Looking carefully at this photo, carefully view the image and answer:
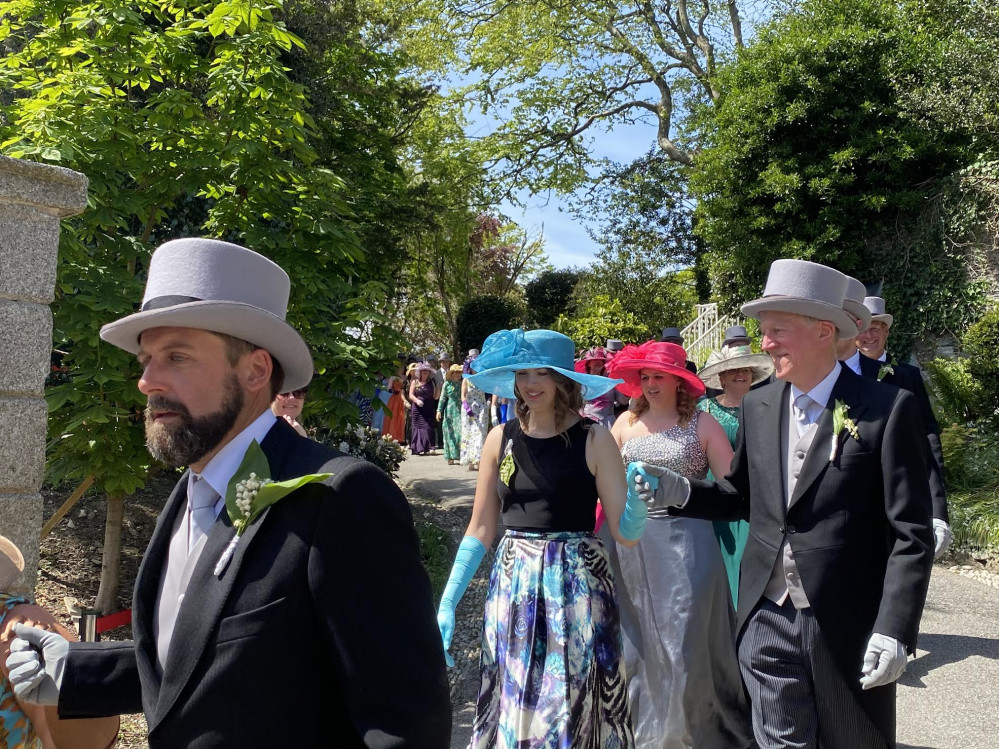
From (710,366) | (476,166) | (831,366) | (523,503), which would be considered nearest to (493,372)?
(523,503)

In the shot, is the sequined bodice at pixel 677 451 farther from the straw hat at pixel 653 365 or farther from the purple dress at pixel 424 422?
the purple dress at pixel 424 422

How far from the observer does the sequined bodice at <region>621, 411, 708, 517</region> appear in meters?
5.18

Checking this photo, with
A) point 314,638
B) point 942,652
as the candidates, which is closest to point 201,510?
point 314,638

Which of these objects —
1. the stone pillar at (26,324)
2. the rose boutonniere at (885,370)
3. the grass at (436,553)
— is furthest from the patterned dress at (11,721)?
the grass at (436,553)

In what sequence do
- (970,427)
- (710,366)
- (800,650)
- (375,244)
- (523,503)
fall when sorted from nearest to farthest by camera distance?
(800,650), (523,503), (710,366), (970,427), (375,244)

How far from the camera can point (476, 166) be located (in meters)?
20.8

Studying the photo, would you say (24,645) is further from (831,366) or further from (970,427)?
(970,427)

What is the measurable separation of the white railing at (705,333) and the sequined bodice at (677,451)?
42.4ft

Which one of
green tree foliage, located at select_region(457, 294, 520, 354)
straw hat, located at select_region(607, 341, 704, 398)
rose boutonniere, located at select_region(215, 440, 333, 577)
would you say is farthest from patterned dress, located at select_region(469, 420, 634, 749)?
green tree foliage, located at select_region(457, 294, 520, 354)

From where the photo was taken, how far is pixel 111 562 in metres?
6.25

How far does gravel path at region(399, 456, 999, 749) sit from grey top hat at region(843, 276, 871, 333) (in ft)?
8.84

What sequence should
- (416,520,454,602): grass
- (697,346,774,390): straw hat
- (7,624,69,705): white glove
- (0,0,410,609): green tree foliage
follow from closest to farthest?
1. (7,624,69,705): white glove
2. (0,0,410,609): green tree foliage
3. (697,346,774,390): straw hat
4. (416,520,454,602): grass

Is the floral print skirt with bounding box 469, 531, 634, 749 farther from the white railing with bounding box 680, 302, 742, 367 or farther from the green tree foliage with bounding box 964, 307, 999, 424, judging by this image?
the white railing with bounding box 680, 302, 742, 367

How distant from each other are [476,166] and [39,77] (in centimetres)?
1608
